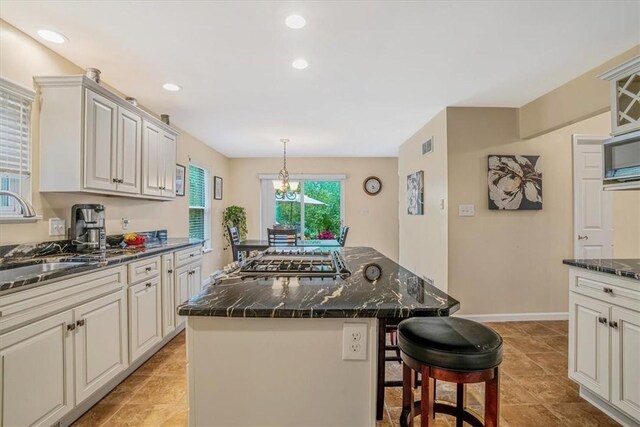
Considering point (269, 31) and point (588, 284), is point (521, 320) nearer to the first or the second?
point (588, 284)

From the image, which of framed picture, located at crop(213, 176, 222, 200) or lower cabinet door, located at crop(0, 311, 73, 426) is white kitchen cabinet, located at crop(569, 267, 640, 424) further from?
framed picture, located at crop(213, 176, 222, 200)

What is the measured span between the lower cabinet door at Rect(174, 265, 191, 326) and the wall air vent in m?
3.22

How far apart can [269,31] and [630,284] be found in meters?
2.56

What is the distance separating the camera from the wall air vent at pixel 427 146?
3.97 m

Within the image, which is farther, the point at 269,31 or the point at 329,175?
the point at 329,175

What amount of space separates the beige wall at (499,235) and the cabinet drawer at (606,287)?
1.48 metres

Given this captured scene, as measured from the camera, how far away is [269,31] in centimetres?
205

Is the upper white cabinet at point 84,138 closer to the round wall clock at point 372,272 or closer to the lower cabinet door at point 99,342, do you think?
the lower cabinet door at point 99,342

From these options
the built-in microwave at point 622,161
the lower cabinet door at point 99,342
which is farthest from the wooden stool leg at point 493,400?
the lower cabinet door at point 99,342

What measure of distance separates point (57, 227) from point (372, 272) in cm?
228

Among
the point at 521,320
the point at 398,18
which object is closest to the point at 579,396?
the point at 521,320

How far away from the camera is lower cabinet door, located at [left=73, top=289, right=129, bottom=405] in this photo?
68.7 inches

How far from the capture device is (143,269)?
2369 mm

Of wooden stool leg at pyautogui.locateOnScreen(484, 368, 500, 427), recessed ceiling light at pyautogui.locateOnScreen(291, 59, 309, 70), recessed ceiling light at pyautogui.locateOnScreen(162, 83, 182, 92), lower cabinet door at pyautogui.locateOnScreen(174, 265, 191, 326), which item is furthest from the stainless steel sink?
wooden stool leg at pyautogui.locateOnScreen(484, 368, 500, 427)
